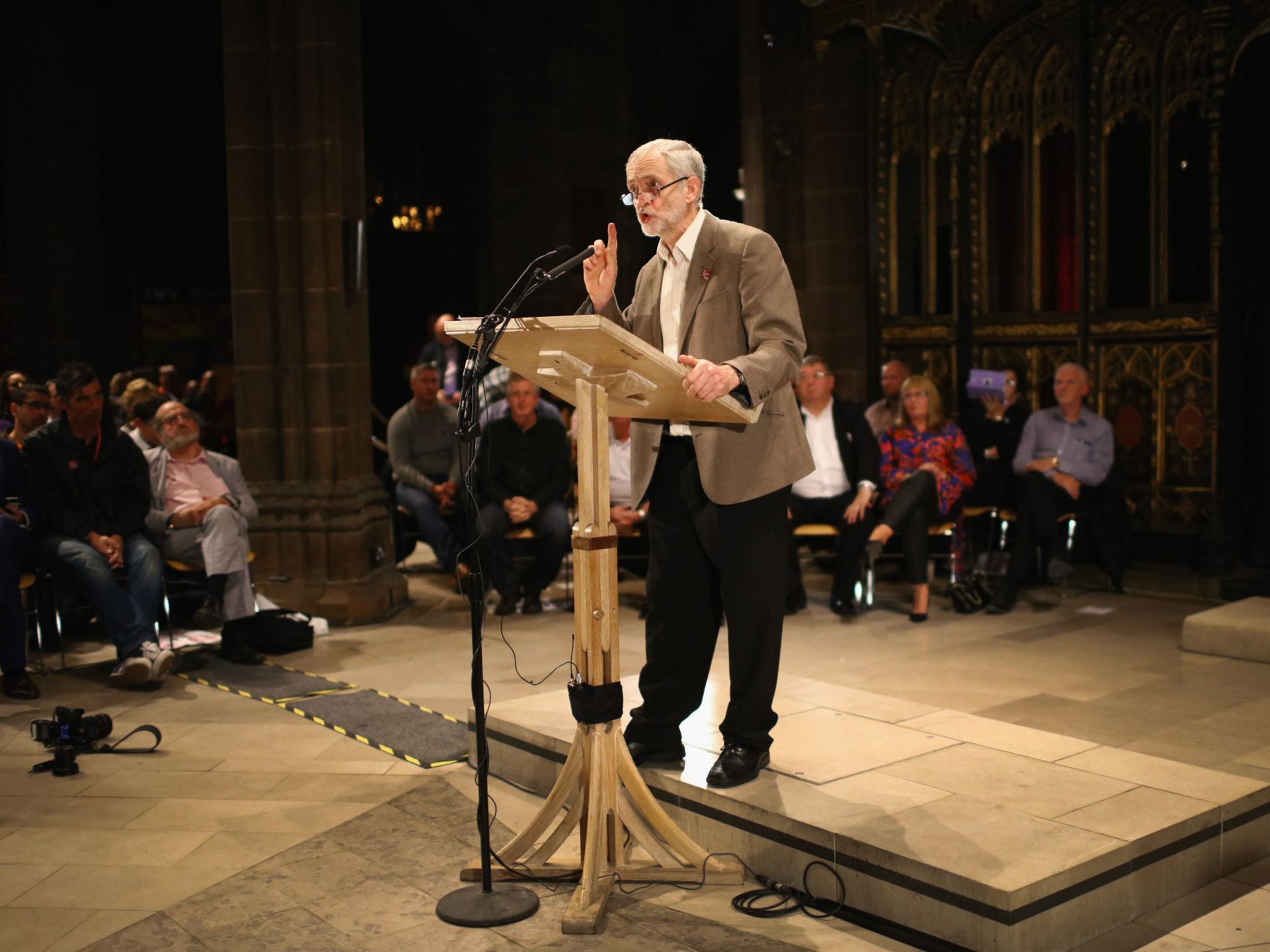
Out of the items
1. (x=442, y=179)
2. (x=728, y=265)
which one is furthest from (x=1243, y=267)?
(x=442, y=179)

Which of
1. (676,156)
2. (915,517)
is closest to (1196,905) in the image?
(676,156)

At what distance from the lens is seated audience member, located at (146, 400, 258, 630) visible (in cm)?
669

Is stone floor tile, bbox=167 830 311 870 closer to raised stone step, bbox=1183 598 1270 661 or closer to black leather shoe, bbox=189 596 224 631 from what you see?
black leather shoe, bbox=189 596 224 631

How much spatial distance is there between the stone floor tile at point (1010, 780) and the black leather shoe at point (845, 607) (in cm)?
313

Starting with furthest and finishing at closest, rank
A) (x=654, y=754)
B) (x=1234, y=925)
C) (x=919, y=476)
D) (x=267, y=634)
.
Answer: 1. (x=919, y=476)
2. (x=267, y=634)
3. (x=654, y=754)
4. (x=1234, y=925)

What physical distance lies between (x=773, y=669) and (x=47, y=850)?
2201 mm

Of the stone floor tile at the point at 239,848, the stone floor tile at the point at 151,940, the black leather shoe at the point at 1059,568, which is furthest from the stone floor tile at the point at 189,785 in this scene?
the black leather shoe at the point at 1059,568

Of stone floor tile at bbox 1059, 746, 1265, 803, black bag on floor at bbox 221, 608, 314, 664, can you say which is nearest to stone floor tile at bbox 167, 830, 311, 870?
stone floor tile at bbox 1059, 746, 1265, 803

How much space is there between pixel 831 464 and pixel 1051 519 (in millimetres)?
1156

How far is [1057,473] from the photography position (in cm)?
755

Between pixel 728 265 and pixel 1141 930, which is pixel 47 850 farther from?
pixel 1141 930

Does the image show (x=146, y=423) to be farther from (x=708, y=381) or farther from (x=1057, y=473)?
(x=708, y=381)

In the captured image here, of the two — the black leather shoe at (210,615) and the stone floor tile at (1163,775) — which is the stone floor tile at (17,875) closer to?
the black leather shoe at (210,615)

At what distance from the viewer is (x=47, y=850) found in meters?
4.25
